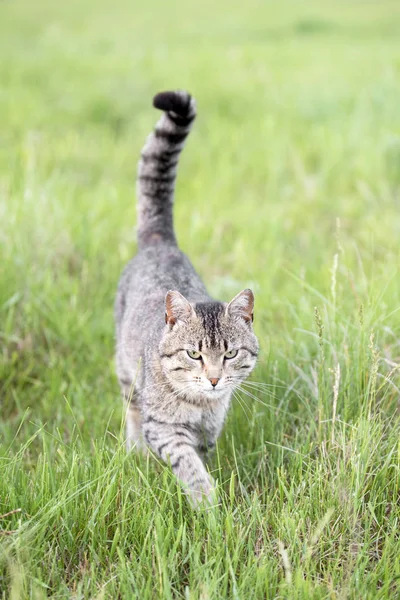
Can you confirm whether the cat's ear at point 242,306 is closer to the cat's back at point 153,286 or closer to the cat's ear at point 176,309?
the cat's ear at point 176,309

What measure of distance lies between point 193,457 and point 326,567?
705 mm

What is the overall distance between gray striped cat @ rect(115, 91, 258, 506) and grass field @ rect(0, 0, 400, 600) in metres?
0.13

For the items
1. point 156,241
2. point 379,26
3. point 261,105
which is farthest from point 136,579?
point 379,26

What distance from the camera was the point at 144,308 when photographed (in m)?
3.44

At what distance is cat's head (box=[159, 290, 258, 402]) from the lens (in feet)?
9.34

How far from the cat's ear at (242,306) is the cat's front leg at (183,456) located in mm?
545

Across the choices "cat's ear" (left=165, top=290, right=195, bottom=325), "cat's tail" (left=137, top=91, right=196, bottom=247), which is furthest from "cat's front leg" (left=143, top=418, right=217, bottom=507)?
"cat's tail" (left=137, top=91, right=196, bottom=247)

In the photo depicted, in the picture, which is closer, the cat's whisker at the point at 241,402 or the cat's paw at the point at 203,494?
the cat's paw at the point at 203,494

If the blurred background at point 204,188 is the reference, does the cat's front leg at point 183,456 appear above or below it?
below

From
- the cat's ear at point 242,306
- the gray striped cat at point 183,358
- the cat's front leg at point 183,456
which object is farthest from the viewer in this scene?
the cat's ear at point 242,306

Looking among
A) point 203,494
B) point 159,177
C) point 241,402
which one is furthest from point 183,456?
point 159,177

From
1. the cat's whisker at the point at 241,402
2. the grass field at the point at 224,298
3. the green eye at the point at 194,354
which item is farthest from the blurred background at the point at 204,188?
the green eye at the point at 194,354

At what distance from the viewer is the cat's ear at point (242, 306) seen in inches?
115

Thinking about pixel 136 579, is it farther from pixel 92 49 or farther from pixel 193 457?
pixel 92 49
